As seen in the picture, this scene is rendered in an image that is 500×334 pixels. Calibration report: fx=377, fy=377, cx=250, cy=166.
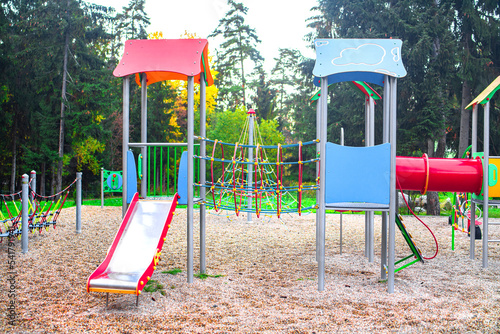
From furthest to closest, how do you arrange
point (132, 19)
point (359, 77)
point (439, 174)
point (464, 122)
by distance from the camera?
1. point (132, 19)
2. point (464, 122)
3. point (439, 174)
4. point (359, 77)

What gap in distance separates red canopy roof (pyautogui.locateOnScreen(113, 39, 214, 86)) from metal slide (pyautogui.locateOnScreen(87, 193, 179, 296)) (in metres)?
1.54

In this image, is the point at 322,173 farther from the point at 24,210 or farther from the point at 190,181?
the point at 24,210

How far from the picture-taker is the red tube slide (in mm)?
5199

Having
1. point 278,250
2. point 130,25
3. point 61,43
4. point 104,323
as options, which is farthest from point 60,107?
point 104,323

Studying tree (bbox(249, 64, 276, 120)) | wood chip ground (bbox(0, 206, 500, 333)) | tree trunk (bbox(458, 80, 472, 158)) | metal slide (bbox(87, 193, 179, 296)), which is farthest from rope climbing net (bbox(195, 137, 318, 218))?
tree (bbox(249, 64, 276, 120))

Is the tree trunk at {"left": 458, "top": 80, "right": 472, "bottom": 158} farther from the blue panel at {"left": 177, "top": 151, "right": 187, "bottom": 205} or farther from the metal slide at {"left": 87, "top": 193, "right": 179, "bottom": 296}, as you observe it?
the metal slide at {"left": 87, "top": 193, "right": 179, "bottom": 296}

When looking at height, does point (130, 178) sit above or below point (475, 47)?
below

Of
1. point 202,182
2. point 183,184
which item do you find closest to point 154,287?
point 183,184

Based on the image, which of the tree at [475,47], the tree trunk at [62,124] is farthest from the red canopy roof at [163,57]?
the tree trunk at [62,124]

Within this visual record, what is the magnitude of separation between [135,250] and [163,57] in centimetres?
230

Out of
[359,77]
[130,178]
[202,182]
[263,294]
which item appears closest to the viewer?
[263,294]

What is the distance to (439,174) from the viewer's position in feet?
17.4

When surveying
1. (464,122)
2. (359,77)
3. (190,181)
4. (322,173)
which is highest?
(464,122)

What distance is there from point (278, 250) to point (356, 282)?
2156 mm
